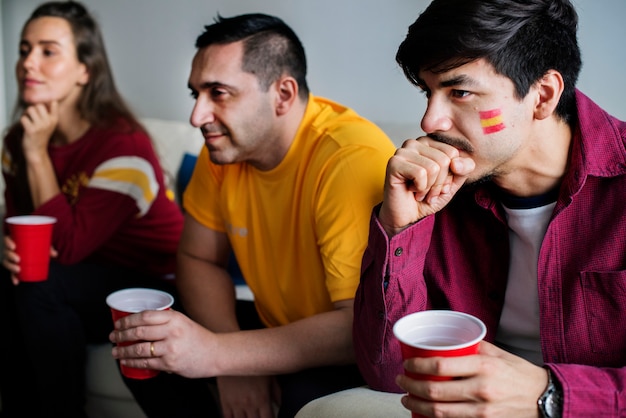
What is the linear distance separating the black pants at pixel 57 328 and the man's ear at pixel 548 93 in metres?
1.11

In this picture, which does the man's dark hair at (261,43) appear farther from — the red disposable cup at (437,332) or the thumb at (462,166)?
the red disposable cup at (437,332)

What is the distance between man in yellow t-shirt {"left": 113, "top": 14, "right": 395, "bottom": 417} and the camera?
144cm

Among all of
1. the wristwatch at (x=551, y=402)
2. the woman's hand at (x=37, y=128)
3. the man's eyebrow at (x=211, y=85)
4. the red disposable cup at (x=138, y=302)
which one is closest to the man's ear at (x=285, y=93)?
the man's eyebrow at (x=211, y=85)

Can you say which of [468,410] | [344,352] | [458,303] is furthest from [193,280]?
[468,410]

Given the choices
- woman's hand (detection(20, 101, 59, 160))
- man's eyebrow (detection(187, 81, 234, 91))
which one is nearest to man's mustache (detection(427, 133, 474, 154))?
man's eyebrow (detection(187, 81, 234, 91))

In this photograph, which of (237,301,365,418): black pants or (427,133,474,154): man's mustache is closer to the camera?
(427,133,474,154): man's mustache

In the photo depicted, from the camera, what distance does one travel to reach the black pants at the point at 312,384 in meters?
1.43

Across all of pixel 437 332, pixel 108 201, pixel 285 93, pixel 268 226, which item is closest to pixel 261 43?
pixel 285 93

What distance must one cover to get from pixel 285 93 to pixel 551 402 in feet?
3.38

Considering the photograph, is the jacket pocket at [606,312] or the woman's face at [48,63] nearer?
the jacket pocket at [606,312]

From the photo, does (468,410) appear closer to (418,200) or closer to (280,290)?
Result: (418,200)

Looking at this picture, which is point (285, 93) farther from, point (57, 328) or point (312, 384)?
point (57, 328)

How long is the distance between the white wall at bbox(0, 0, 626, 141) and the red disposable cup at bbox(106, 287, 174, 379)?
3.39ft

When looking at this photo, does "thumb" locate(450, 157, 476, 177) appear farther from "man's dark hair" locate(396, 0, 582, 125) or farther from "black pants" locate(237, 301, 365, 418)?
"black pants" locate(237, 301, 365, 418)
